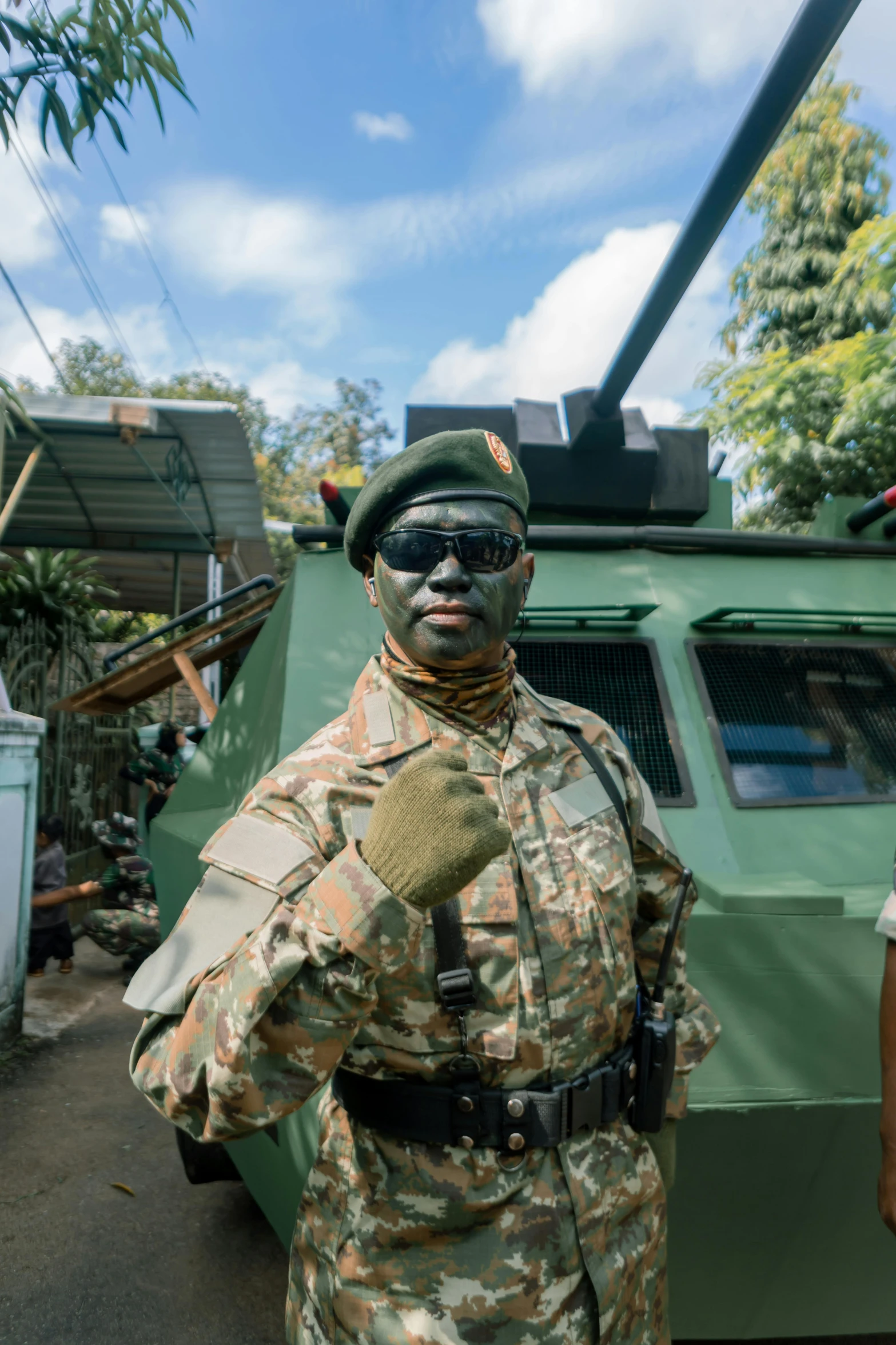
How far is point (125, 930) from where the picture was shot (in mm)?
5727

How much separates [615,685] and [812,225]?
14.8 metres

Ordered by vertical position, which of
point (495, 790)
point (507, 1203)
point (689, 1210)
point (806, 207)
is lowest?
point (689, 1210)

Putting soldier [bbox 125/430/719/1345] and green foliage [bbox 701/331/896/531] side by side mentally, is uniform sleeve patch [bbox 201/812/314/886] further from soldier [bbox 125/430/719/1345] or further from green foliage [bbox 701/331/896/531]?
green foliage [bbox 701/331/896/531]

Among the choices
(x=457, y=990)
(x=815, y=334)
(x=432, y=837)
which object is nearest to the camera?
(x=432, y=837)

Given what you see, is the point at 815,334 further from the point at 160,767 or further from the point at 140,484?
the point at 160,767

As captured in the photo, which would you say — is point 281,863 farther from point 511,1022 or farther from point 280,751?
point 280,751

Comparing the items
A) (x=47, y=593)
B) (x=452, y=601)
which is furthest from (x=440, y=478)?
(x=47, y=593)

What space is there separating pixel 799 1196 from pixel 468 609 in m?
1.32

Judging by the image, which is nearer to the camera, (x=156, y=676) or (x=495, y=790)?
(x=495, y=790)

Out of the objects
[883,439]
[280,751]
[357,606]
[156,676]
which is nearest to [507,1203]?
[280,751]

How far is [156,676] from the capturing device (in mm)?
4410

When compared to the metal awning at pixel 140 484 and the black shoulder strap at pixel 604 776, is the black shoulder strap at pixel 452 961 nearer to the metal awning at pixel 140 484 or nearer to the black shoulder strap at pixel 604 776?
the black shoulder strap at pixel 604 776

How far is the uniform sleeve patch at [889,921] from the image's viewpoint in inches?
68.2

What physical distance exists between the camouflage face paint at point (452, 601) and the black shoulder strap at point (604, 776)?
20cm
